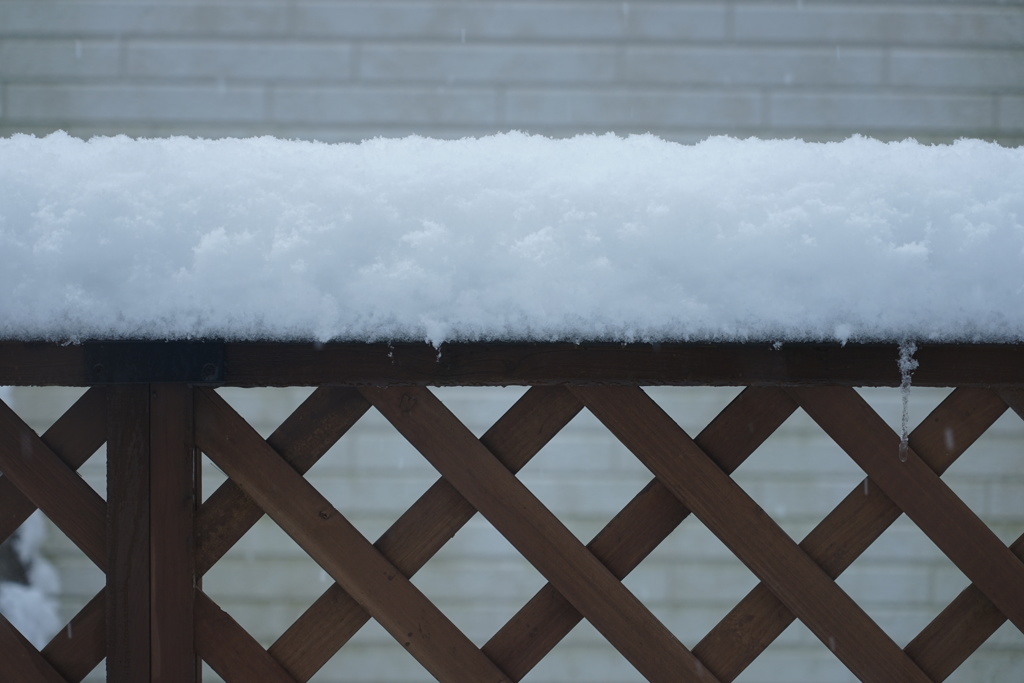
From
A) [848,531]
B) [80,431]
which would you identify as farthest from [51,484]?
[848,531]

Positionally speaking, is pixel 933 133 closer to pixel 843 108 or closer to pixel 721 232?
pixel 843 108

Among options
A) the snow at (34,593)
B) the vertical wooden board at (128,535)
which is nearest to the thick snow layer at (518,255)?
the vertical wooden board at (128,535)

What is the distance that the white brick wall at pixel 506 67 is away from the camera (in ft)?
6.51

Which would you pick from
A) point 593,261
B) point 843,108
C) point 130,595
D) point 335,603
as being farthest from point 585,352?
point 843,108

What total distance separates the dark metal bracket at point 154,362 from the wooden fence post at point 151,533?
3 cm

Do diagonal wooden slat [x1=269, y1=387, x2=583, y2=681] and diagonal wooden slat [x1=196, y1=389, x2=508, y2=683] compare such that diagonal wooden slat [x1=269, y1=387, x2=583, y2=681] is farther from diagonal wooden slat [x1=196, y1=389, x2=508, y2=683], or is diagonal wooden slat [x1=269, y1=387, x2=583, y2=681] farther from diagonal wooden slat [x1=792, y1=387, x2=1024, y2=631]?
diagonal wooden slat [x1=792, y1=387, x2=1024, y2=631]

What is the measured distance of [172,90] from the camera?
2.00 metres

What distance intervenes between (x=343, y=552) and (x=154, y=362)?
0.25m

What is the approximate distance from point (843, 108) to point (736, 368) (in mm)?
1664

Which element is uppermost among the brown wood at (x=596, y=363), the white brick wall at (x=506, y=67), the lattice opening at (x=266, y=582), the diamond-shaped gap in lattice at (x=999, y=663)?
the white brick wall at (x=506, y=67)

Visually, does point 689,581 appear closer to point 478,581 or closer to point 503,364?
point 478,581

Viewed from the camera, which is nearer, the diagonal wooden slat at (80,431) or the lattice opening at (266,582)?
the diagonal wooden slat at (80,431)

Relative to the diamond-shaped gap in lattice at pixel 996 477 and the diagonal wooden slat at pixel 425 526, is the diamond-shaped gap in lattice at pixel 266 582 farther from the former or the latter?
the diamond-shaped gap in lattice at pixel 996 477

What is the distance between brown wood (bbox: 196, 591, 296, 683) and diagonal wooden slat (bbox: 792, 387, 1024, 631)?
577 millimetres
